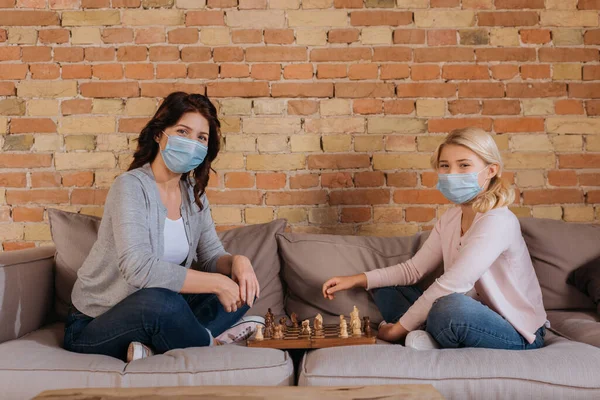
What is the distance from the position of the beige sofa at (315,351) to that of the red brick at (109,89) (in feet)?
2.33

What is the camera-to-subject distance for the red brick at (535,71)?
2811 mm

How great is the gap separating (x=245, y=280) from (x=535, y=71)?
1.77 meters

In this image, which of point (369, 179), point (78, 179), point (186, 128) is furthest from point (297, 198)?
point (78, 179)

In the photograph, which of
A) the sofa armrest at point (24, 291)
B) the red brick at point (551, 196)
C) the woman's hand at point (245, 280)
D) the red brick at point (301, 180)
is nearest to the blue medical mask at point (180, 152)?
the woman's hand at point (245, 280)

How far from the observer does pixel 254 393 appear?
4.48 feet

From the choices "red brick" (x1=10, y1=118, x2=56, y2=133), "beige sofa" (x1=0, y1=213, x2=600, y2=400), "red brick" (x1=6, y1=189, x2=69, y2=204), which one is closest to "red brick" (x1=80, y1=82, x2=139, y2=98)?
"red brick" (x1=10, y1=118, x2=56, y2=133)

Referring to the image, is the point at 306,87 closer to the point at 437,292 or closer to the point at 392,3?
the point at 392,3

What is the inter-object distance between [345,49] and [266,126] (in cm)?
53

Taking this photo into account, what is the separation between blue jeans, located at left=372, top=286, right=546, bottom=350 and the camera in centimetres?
183

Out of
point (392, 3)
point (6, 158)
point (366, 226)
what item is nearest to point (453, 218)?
point (366, 226)

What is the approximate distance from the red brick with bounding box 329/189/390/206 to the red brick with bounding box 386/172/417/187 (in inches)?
2.4

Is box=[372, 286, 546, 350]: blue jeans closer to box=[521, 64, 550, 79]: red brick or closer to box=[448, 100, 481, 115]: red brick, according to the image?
box=[448, 100, 481, 115]: red brick

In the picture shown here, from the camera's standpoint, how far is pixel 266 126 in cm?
280

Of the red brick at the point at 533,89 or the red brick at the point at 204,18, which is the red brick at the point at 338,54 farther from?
the red brick at the point at 533,89
